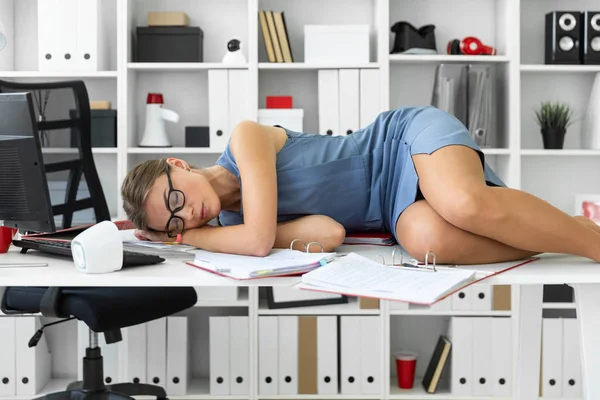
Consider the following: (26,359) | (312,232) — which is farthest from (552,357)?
(26,359)

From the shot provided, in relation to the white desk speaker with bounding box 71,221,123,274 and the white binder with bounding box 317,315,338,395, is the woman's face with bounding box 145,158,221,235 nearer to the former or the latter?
the white desk speaker with bounding box 71,221,123,274

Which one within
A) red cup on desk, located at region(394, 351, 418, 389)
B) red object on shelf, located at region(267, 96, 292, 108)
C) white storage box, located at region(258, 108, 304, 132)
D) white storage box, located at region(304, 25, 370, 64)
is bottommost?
red cup on desk, located at region(394, 351, 418, 389)

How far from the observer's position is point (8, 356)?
307 cm

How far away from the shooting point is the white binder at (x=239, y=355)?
3.12m

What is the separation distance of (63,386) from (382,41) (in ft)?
7.04

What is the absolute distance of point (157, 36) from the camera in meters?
3.21

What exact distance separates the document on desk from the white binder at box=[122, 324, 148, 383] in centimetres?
171

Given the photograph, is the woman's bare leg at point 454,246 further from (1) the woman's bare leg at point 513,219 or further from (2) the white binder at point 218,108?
(2) the white binder at point 218,108

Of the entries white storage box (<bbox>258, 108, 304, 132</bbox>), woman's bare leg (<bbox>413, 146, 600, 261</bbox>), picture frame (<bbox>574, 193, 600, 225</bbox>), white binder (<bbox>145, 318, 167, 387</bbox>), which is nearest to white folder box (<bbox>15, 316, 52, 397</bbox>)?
white binder (<bbox>145, 318, 167, 387</bbox>)

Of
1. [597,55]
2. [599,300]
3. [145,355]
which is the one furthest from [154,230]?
[597,55]

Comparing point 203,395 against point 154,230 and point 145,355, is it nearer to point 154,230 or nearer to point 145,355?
point 145,355

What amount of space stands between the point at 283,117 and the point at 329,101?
22 centimetres

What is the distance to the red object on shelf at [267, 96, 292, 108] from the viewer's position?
10.4ft

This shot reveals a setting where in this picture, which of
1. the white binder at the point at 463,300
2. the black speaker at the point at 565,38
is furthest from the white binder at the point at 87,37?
the black speaker at the point at 565,38
